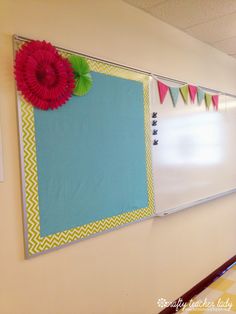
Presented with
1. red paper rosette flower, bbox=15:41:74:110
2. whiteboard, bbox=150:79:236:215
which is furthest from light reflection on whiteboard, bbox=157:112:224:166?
red paper rosette flower, bbox=15:41:74:110

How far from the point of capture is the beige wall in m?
1.34

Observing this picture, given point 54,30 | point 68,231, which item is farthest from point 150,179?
point 54,30

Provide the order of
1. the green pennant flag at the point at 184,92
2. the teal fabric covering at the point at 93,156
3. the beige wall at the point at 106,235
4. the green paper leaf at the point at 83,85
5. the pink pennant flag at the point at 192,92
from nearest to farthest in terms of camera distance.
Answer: the beige wall at the point at 106,235 → the teal fabric covering at the point at 93,156 → the green paper leaf at the point at 83,85 → the green pennant flag at the point at 184,92 → the pink pennant flag at the point at 192,92

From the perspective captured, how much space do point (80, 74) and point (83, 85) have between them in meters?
0.06

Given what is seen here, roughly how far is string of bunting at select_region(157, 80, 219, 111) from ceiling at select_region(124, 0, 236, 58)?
477mm

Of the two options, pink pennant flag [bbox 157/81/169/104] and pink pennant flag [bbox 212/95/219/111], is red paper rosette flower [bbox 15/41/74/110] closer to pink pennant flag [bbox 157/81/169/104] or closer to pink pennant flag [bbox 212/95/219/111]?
pink pennant flag [bbox 157/81/169/104]

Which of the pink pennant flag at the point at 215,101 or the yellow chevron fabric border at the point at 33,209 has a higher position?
the pink pennant flag at the point at 215,101

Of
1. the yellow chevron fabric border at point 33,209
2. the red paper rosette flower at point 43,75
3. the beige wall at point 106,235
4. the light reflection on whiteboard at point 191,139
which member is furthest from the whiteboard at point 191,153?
the red paper rosette flower at point 43,75

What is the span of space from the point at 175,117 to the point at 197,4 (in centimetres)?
82

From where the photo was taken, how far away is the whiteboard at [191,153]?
7.18 ft

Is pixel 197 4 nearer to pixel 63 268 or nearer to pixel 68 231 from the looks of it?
pixel 68 231

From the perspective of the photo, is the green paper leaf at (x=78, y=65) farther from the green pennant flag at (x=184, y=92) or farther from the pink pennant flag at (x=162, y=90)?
the green pennant flag at (x=184, y=92)

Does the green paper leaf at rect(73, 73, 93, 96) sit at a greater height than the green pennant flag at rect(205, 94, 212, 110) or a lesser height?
lesser

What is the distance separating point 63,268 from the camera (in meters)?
1.53
